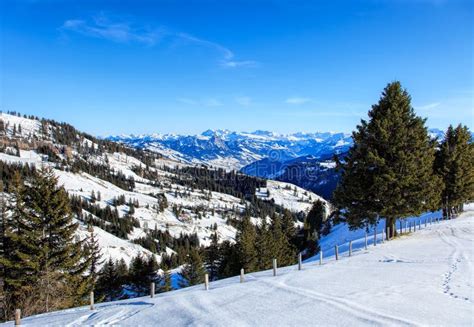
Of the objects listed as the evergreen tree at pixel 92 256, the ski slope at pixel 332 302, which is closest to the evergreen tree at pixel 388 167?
the ski slope at pixel 332 302

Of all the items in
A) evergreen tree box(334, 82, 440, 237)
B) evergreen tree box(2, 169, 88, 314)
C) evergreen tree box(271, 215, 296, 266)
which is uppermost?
evergreen tree box(334, 82, 440, 237)

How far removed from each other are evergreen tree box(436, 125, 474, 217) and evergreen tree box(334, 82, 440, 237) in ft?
50.0

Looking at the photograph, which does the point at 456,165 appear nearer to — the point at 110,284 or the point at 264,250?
the point at 264,250

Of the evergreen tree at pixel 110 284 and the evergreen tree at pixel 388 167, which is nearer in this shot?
the evergreen tree at pixel 388 167

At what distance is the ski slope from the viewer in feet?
35.5

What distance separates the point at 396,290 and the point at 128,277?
182ft

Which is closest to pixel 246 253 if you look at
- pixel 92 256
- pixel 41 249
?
pixel 92 256

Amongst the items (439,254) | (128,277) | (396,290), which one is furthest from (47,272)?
(128,277)

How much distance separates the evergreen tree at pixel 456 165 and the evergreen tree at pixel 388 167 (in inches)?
600

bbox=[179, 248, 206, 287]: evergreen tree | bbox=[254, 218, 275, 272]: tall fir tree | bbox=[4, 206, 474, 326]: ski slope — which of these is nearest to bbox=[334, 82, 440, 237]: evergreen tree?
bbox=[4, 206, 474, 326]: ski slope

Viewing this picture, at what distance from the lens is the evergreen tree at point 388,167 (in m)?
27.7

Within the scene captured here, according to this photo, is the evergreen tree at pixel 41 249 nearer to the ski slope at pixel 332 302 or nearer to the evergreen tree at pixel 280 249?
the ski slope at pixel 332 302

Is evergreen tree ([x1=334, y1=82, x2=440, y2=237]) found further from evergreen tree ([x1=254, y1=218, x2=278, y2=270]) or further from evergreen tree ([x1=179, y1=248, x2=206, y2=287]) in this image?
evergreen tree ([x1=179, y1=248, x2=206, y2=287])

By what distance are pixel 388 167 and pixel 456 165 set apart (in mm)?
21318
